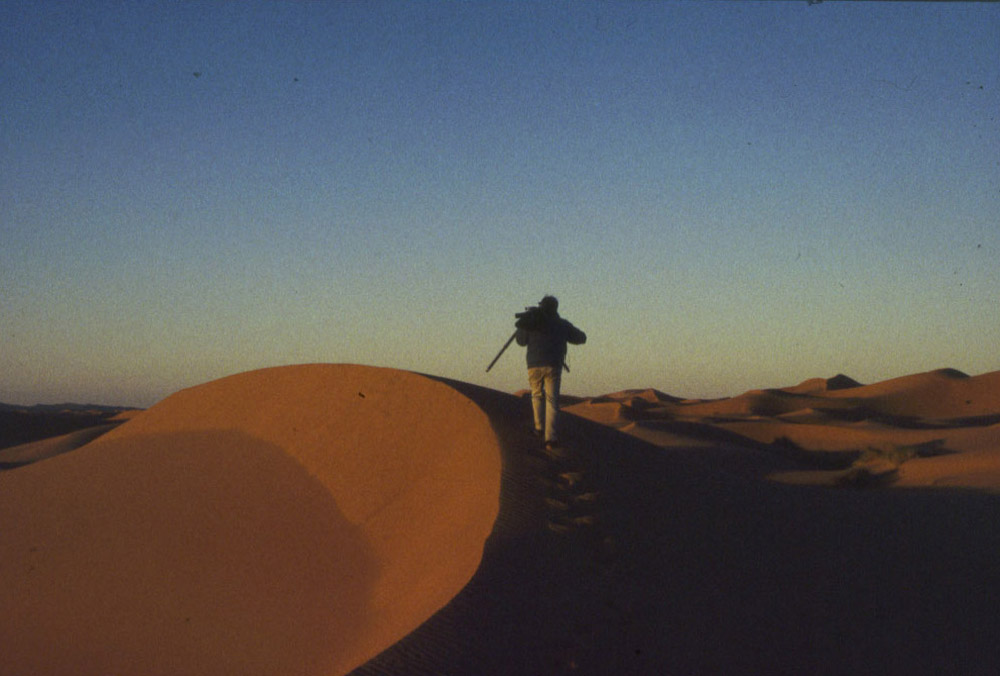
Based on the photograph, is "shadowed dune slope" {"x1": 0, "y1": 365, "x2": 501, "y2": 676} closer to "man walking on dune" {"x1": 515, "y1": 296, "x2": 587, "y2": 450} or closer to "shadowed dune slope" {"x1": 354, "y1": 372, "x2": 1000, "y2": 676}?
"shadowed dune slope" {"x1": 354, "y1": 372, "x2": 1000, "y2": 676}

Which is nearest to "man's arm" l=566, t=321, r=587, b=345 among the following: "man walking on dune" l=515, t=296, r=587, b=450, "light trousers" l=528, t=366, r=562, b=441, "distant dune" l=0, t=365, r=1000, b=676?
"man walking on dune" l=515, t=296, r=587, b=450

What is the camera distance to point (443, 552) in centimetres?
716

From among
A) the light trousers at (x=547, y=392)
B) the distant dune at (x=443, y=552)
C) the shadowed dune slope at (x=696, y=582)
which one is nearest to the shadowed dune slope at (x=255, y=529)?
the distant dune at (x=443, y=552)

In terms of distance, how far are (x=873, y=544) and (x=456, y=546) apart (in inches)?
200

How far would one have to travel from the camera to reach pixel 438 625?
17.6ft

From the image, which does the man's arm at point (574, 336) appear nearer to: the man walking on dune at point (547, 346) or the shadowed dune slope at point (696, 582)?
the man walking on dune at point (547, 346)

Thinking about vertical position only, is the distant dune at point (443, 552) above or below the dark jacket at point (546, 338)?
below

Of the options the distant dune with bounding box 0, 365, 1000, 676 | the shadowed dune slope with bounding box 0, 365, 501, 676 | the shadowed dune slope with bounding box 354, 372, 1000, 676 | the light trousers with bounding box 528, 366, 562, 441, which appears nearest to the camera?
the shadowed dune slope with bounding box 354, 372, 1000, 676

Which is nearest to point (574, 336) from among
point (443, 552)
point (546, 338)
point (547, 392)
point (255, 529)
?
point (546, 338)

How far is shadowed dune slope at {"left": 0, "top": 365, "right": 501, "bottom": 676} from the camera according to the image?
6.84m

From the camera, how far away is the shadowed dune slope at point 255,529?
269 inches

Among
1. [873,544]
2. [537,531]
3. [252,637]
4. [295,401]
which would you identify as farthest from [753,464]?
[252,637]

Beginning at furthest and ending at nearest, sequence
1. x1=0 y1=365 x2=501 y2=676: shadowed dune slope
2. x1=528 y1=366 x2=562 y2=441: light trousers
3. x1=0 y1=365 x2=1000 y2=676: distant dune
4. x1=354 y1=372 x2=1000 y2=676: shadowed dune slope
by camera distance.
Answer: x1=528 y1=366 x2=562 y2=441: light trousers, x1=0 y1=365 x2=501 y2=676: shadowed dune slope, x1=0 y1=365 x2=1000 y2=676: distant dune, x1=354 y1=372 x2=1000 y2=676: shadowed dune slope

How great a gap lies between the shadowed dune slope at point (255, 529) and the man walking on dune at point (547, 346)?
31.4 inches
